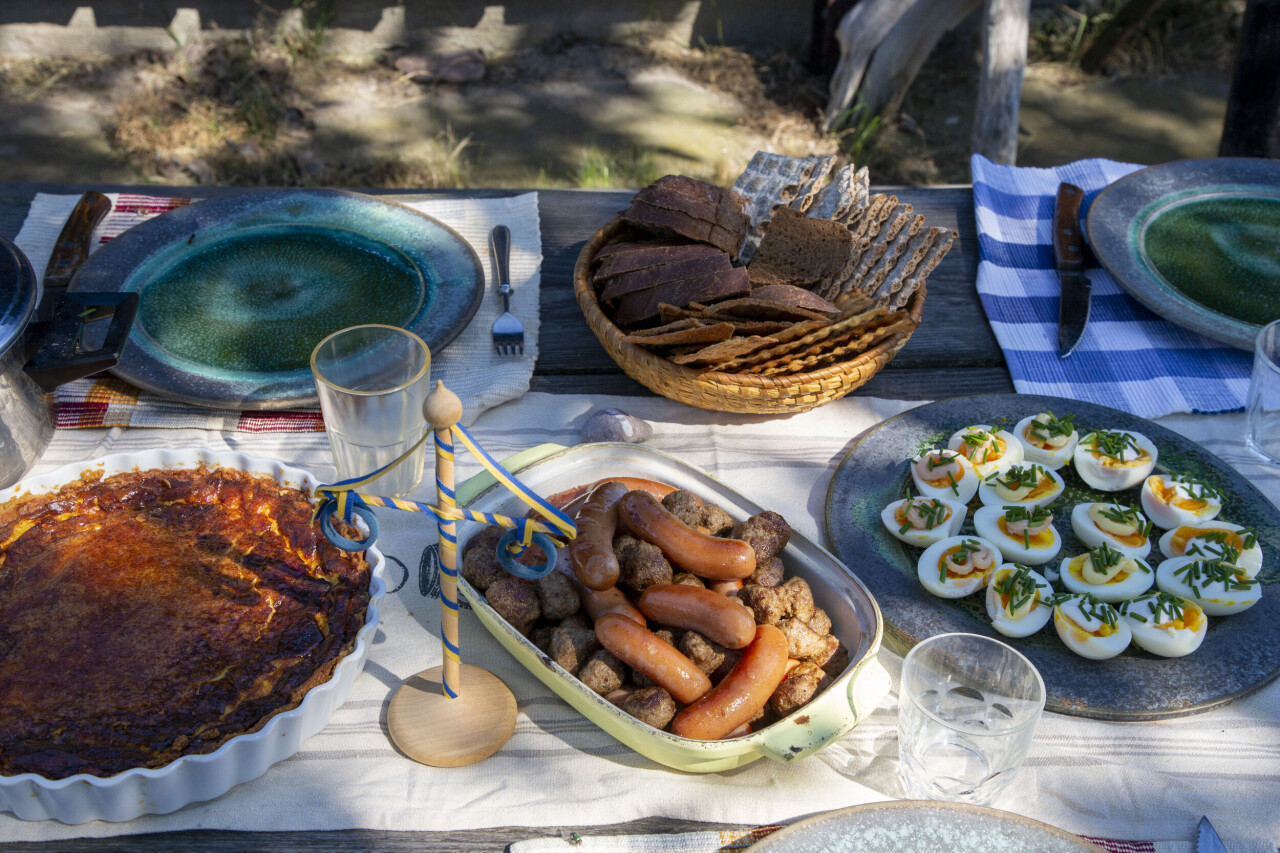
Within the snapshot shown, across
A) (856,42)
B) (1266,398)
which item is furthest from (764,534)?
(856,42)

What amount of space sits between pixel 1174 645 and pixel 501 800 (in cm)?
105

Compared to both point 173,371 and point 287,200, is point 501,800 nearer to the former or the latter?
point 173,371

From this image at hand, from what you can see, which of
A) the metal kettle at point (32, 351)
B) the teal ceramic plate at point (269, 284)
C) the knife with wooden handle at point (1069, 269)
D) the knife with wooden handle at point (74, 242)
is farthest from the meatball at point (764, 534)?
the knife with wooden handle at point (74, 242)

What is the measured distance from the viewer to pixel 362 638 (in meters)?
1.50

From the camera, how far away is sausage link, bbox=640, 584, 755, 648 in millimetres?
1440

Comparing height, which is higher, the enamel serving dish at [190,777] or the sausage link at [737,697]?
the sausage link at [737,697]

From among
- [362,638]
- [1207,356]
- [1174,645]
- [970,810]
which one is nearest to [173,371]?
[362,638]

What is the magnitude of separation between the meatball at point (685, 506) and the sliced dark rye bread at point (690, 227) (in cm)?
68

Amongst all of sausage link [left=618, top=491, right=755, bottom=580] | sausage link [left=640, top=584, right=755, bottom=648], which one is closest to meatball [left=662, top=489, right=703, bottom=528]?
sausage link [left=618, top=491, right=755, bottom=580]

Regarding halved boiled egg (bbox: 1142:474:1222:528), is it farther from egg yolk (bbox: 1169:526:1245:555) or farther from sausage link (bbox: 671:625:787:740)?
sausage link (bbox: 671:625:787:740)

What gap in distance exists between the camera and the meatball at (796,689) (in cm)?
142

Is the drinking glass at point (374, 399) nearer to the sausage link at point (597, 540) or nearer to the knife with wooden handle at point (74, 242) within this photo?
the sausage link at point (597, 540)

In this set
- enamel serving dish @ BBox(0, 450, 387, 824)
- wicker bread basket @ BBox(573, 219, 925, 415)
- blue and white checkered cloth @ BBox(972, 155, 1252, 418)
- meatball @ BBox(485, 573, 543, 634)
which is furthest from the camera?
blue and white checkered cloth @ BBox(972, 155, 1252, 418)

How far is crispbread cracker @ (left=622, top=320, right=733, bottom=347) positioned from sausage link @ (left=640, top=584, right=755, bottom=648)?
58 centimetres
